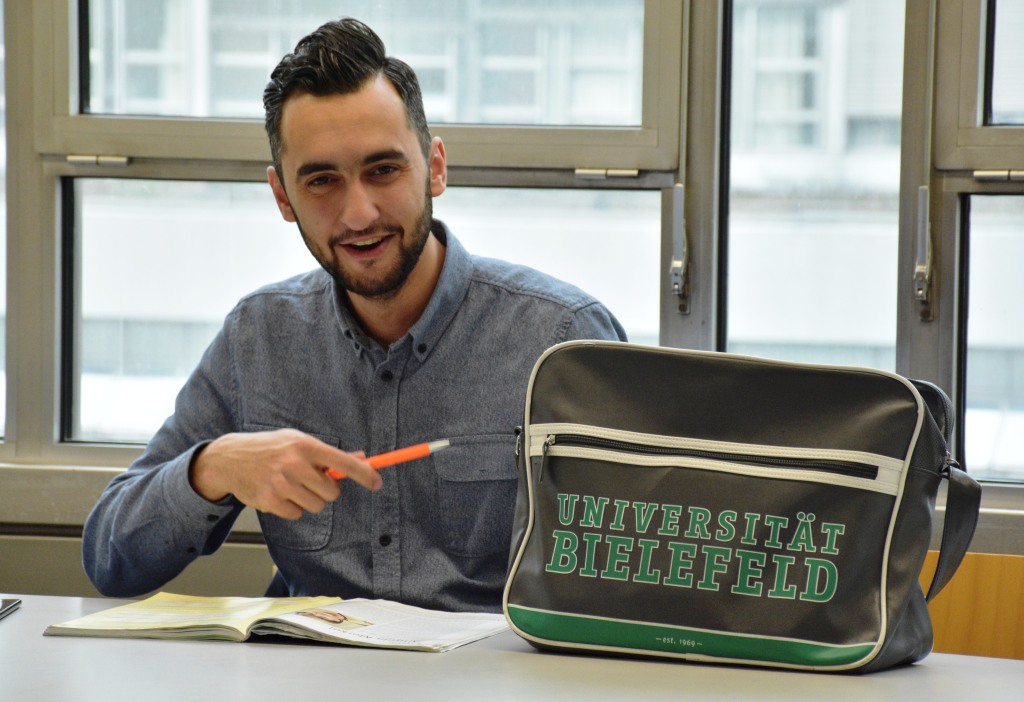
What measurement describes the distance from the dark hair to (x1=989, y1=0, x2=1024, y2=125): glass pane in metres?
1.08

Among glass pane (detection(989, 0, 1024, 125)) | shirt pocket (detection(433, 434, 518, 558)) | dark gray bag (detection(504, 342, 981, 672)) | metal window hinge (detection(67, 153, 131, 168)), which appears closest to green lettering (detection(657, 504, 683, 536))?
dark gray bag (detection(504, 342, 981, 672))

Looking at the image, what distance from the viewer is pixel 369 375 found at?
4.74 ft

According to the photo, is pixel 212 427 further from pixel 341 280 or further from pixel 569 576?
pixel 569 576

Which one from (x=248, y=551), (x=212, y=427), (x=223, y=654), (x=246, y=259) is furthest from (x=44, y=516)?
(x=223, y=654)

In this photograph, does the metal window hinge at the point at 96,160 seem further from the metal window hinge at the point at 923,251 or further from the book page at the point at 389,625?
the metal window hinge at the point at 923,251

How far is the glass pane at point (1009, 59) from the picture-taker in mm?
1928

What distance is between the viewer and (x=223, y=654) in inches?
39.8

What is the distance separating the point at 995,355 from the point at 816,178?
A: 1.47 ft

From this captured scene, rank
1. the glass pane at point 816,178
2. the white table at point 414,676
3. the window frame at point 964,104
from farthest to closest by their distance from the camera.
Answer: the glass pane at point 816,178 < the window frame at point 964,104 < the white table at point 414,676

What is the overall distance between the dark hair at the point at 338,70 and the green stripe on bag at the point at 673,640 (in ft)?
2.30

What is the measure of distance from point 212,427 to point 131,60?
40.8 inches

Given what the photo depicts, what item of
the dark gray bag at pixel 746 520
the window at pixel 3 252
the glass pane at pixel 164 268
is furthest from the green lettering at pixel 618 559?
the window at pixel 3 252

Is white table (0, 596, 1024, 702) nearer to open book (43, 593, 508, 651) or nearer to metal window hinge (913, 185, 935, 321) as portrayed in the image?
open book (43, 593, 508, 651)

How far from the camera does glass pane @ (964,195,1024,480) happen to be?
1.96 meters
